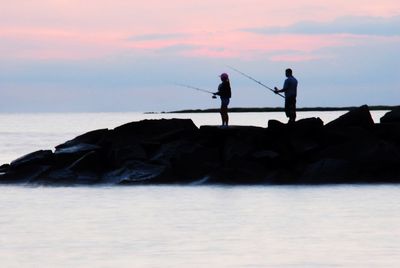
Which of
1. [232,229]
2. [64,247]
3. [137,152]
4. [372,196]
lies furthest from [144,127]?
[64,247]

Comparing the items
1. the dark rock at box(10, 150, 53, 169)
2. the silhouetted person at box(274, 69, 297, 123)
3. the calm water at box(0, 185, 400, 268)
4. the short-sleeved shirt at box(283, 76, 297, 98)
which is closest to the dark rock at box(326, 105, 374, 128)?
the silhouetted person at box(274, 69, 297, 123)

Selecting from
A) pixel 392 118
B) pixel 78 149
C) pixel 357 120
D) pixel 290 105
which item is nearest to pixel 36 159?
pixel 78 149

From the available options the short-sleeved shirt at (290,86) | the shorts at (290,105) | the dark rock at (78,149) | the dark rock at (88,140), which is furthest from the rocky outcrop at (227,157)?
the short-sleeved shirt at (290,86)

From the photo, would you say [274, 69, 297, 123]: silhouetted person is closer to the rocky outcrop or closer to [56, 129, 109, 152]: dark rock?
the rocky outcrop

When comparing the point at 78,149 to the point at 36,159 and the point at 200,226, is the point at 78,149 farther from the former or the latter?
the point at 200,226

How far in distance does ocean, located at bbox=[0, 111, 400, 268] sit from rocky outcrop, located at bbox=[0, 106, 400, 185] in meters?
0.50

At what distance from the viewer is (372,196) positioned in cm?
2209

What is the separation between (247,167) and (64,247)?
8.77 m

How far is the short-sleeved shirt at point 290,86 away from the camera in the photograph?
25.0 meters

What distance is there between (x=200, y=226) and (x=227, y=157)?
6.11m

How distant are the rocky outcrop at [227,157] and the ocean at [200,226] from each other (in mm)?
504

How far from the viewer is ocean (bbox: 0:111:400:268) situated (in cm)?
1509

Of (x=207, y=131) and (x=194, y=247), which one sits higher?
(x=207, y=131)

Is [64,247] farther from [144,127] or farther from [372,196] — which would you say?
[144,127]
